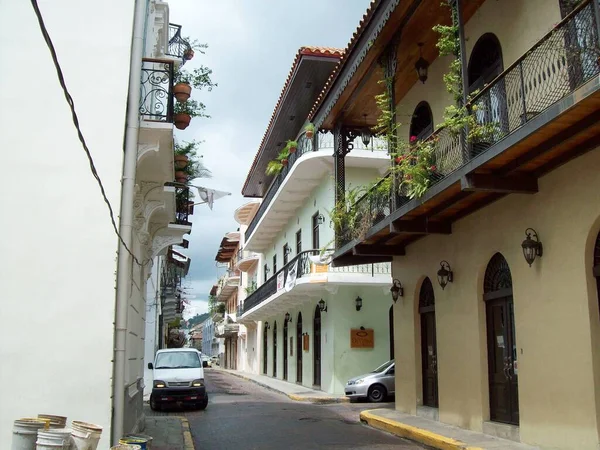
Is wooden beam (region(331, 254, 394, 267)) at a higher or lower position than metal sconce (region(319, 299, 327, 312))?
higher

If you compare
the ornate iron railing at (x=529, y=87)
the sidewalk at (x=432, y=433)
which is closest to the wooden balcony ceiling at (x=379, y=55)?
the ornate iron railing at (x=529, y=87)

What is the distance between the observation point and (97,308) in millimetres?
8047

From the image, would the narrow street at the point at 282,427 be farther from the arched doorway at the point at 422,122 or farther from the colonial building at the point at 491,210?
the arched doorway at the point at 422,122

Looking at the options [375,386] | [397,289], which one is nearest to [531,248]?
[397,289]

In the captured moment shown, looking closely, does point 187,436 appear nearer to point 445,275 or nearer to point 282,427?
point 282,427

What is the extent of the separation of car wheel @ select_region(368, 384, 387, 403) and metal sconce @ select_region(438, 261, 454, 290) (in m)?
7.14

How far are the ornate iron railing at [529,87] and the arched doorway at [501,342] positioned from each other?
80.4 inches

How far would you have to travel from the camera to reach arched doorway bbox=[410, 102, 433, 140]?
13.8 metres

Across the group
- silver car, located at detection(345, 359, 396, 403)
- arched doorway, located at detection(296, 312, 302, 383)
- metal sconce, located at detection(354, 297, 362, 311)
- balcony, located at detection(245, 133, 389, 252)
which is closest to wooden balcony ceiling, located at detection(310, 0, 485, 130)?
balcony, located at detection(245, 133, 389, 252)

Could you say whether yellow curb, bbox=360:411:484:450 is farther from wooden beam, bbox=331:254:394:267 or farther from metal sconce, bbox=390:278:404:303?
wooden beam, bbox=331:254:394:267

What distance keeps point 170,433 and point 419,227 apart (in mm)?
6263

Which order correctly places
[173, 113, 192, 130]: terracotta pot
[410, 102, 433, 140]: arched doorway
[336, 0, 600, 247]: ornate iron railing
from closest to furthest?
1. [336, 0, 600, 247]: ornate iron railing
2. [173, 113, 192, 130]: terracotta pot
3. [410, 102, 433, 140]: arched doorway

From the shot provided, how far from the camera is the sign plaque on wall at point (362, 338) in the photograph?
21.2m

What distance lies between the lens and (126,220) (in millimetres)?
8578
